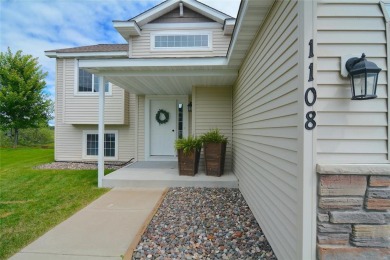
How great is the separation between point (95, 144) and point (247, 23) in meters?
7.39

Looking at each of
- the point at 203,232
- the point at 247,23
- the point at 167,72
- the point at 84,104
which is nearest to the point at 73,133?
the point at 84,104

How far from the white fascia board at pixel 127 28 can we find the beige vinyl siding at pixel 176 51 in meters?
0.20

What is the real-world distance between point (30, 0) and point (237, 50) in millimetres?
4085

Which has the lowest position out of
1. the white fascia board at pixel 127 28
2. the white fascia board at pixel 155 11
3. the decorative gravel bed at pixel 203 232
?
the decorative gravel bed at pixel 203 232

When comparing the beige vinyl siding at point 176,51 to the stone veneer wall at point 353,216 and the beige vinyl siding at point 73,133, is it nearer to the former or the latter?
the beige vinyl siding at point 73,133

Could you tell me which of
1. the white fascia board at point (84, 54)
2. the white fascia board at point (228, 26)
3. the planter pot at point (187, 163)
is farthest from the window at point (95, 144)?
the white fascia board at point (228, 26)

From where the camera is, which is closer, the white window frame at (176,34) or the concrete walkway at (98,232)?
the concrete walkway at (98,232)

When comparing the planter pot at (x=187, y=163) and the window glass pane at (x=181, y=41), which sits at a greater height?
the window glass pane at (x=181, y=41)

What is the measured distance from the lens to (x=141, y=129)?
23.5 ft

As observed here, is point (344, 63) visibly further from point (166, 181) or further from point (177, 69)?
point (166, 181)

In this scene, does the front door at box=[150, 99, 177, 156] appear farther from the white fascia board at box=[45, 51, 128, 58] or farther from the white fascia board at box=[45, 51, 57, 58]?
the white fascia board at box=[45, 51, 57, 58]

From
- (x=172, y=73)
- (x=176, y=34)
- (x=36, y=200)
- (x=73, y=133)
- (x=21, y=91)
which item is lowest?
(x=36, y=200)

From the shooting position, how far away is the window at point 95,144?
8242 mm

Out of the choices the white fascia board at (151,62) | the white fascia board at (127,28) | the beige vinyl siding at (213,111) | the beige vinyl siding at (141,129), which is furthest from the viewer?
the beige vinyl siding at (141,129)
